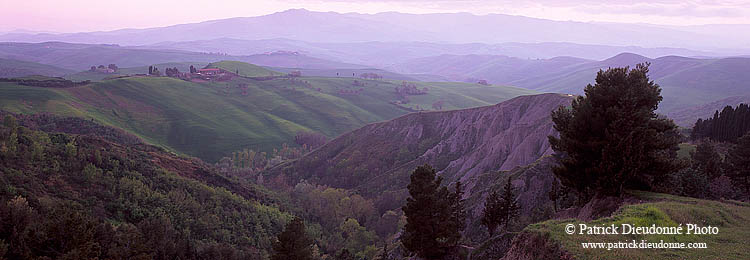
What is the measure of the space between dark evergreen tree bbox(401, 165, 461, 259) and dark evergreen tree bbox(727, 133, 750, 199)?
21.0 m

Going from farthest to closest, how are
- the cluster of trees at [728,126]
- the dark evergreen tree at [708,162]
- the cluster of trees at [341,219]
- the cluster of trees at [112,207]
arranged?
1. the cluster of trees at [341,219]
2. the cluster of trees at [728,126]
3. the dark evergreen tree at [708,162]
4. the cluster of trees at [112,207]

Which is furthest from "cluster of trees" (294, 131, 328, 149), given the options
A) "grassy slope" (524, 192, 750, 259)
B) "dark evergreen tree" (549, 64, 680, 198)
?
"grassy slope" (524, 192, 750, 259)

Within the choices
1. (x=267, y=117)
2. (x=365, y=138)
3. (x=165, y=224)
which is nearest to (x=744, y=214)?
(x=165, y=224)

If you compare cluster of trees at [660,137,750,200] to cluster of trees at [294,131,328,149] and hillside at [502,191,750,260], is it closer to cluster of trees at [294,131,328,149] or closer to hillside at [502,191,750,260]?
hillside at [502,191,750,260]

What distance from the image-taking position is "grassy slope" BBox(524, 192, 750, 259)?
51.8 ft

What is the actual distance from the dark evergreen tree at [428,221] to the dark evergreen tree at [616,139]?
846 centimetres

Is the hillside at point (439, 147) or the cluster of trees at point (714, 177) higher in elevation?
the cluster of trees at point (714, 177)

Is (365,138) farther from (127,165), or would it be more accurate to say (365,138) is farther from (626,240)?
(626,240)

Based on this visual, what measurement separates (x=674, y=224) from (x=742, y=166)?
19719mm

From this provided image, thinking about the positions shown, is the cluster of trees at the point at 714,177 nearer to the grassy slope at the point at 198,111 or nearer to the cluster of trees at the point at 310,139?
the cluster of trees at the point at 310,139

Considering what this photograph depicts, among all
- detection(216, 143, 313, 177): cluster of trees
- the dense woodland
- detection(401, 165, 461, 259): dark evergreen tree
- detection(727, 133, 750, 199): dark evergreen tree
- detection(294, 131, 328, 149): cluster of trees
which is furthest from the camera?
detection(294, 131, 328, 149): cluster of trees

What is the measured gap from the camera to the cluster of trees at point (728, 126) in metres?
57.3

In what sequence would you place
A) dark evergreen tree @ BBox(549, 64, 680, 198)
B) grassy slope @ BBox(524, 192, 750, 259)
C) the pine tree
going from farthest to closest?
1. the pine tree
2. dark evergreen tree @ BBox(549, 64, 680, 198)
3. grassy slope @ BBox(524, 192, 750, 259)

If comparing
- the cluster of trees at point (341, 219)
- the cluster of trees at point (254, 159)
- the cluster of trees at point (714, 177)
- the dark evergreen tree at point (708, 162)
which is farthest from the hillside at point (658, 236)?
the cluster of trees at point (254, 159)
